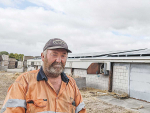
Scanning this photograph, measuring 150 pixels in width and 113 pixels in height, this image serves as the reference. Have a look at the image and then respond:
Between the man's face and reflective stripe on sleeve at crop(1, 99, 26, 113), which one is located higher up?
the man's face

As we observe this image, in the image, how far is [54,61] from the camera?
1833 mm

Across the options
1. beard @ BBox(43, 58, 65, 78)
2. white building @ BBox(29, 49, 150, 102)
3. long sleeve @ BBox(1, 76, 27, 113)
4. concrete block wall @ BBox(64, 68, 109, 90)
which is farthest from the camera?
concrete block wall @ BBox(64, 68, 109, 90)

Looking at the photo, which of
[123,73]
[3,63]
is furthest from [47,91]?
[3,63]

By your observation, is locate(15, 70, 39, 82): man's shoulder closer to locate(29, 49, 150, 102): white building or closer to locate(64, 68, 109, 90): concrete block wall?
locate(29, 49, 150, 102): white building

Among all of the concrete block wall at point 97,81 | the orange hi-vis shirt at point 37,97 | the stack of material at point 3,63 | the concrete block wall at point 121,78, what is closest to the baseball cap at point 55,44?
the orange hi-vis shirt at point 37,97

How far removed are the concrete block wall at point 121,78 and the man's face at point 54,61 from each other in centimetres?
845

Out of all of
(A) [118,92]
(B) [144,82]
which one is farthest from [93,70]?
(B) [144,82]

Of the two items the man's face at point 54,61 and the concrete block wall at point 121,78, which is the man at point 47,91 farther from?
the concrete block wall at point 121,78

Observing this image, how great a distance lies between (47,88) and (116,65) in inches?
355

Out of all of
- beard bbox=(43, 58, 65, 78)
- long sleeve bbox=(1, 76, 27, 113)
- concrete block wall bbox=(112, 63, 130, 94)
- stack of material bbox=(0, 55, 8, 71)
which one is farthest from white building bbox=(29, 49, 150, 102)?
stack of material bbox=(0, 55, 8, 71)

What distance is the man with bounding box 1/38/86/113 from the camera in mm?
1580

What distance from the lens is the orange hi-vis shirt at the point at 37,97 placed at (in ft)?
5.10

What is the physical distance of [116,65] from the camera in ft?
33.1

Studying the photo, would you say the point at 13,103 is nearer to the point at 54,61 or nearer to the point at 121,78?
the point at 54,61
